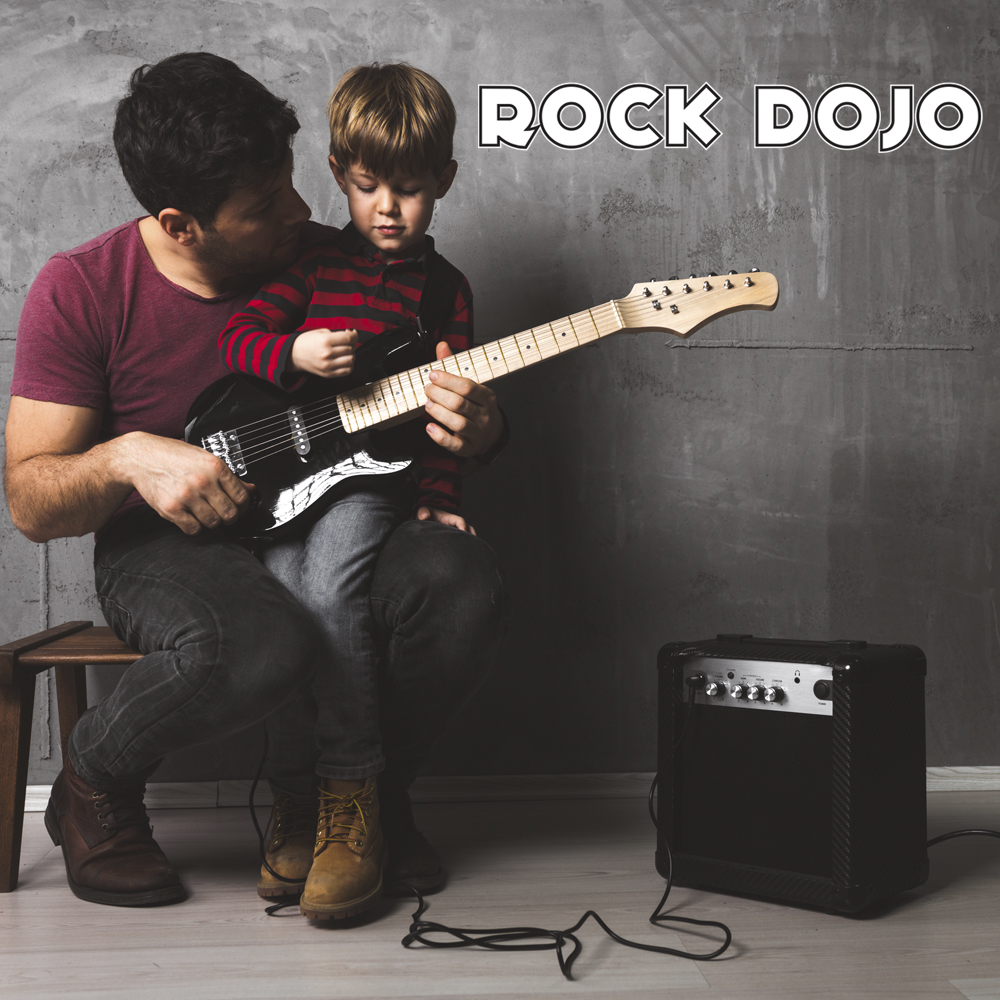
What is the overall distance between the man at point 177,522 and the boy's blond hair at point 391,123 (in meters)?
0.09

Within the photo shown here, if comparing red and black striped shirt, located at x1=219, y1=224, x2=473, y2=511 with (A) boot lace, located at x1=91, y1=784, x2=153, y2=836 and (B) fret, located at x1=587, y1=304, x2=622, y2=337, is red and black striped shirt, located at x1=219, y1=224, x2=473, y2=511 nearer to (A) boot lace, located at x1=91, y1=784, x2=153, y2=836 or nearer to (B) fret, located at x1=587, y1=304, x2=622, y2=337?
(B) fret, located at x1=587, y1=304, x2=622, y2=337

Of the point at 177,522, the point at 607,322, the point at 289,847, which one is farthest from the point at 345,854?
the point at 607,322

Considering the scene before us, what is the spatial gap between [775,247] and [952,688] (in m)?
0.99

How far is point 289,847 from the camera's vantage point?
1316 millimetres

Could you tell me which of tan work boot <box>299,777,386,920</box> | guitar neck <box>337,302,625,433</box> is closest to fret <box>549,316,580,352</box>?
guitar neck <box>337,302,625,433</box>

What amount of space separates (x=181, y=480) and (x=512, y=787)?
993 millimetres

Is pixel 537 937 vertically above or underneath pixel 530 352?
underneath

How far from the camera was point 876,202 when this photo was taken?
75.9 inches

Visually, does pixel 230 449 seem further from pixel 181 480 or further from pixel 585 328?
pixel 585 328

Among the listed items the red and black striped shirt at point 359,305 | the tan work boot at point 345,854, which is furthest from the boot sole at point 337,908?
the red and black striped shirt at point 359,305

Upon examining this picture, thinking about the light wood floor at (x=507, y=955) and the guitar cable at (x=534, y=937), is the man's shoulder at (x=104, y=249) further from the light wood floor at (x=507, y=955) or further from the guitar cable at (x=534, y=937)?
the guitar cable at (x=534, y=937)

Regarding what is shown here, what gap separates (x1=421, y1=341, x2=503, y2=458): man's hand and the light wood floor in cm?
65

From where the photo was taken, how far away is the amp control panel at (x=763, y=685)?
1213 mm

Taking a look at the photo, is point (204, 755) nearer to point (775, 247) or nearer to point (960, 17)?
point (775, 247)
